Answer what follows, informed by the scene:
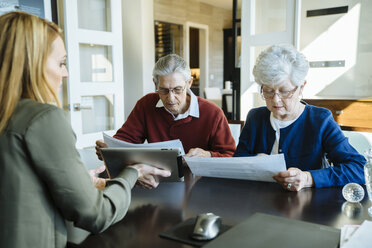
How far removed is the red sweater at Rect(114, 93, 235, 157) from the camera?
1932 mm

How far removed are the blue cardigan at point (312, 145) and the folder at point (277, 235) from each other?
0.42m

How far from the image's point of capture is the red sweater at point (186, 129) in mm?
1932

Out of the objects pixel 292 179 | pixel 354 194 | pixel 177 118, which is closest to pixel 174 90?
pixel 177 118

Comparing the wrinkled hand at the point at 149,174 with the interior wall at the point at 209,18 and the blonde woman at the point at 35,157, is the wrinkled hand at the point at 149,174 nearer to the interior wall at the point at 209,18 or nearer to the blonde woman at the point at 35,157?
the blonde woman at the point at 35,157

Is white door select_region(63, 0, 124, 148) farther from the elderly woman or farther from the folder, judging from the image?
the folder

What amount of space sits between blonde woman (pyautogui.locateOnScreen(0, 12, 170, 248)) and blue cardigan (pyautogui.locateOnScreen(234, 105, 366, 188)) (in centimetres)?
84

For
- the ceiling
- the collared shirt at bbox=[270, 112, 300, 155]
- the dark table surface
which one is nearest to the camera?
the dark table surface

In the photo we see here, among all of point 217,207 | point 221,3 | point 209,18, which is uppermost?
point 221,3

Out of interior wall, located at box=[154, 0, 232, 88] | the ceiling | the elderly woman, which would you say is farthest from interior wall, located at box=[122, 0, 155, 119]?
the ceiling

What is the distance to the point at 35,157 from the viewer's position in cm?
76

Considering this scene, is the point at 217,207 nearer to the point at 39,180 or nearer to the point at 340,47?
the point at 39,180

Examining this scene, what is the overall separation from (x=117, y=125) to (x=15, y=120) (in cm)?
269

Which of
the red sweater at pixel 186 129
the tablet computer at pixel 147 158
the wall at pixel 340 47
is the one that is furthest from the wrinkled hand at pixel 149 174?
the wall at pixel 340 47

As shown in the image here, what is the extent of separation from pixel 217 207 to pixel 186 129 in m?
0.95
